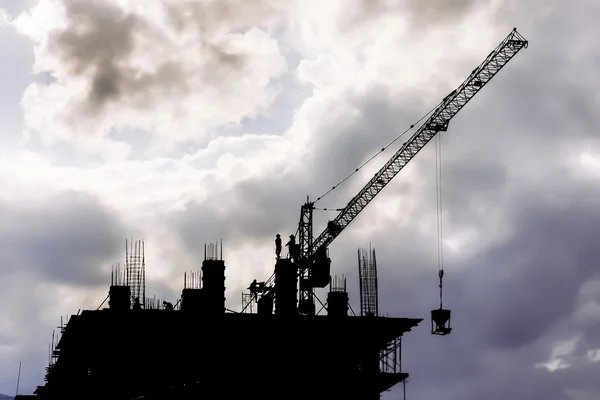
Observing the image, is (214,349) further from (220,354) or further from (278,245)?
(278,245)

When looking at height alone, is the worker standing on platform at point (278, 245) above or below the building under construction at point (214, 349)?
above

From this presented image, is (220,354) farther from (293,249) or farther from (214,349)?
(293,249)

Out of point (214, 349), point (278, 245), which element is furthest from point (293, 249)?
point (214, 349)

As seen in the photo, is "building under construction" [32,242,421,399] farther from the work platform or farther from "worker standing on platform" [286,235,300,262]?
"worker standing on platform" [286,235,300,262]

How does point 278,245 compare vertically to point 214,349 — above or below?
above

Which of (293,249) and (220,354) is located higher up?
(293,249)

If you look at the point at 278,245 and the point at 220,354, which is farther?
the point at 278,245

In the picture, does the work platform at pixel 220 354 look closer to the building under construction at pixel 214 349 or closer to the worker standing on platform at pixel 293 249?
the building under construction at pixel 214 349

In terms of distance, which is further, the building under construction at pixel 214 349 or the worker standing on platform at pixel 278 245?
the worker standing on platform at pixel 278 245

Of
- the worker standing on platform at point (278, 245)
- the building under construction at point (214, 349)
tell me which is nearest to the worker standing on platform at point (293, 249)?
the worker standing on platform at point (278, 245)

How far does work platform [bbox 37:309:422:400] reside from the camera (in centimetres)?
8738

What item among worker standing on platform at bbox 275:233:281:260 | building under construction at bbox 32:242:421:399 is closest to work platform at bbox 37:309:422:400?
building under construction at bbox 32:242:421:399

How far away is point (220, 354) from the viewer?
8919 centimetres

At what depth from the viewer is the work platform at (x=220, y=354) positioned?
87.4m
